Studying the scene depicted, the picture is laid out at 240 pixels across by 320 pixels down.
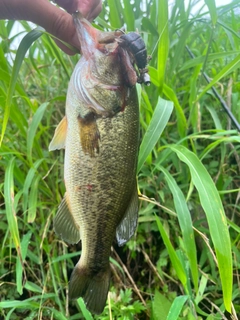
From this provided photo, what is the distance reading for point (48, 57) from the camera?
2.30m

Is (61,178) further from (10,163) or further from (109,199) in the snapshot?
(109,199)

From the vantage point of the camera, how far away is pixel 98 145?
1.08 metres

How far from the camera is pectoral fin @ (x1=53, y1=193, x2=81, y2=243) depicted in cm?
116

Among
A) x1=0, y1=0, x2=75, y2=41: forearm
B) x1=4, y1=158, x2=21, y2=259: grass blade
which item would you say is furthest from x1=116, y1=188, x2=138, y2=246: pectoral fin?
x1=0, y1=0, x2=75, y2=41: forearm

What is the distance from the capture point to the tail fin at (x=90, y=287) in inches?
44.4

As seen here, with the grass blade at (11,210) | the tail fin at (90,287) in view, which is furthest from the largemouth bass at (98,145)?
the grass blade at (11,210)

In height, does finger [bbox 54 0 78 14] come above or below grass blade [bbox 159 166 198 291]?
above

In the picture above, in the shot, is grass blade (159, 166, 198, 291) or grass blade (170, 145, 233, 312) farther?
grass blade (159, 166, 198, 291)

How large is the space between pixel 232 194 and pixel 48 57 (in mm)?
1416

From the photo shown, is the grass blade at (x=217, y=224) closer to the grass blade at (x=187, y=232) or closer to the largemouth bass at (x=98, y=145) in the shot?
the grass blade at (x=187, y=232)

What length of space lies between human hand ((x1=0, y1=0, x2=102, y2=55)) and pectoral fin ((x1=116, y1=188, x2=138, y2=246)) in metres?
0.53

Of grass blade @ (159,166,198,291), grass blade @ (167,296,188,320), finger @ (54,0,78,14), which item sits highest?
finger @ (54,0,78,14)

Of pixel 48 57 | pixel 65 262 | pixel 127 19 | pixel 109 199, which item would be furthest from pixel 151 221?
pixel 48 57

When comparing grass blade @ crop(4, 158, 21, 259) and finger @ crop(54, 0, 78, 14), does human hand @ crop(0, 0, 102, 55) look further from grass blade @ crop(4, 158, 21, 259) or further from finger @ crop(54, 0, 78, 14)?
grass blade @ crop(4, 158, 21, 259)
